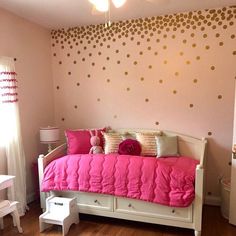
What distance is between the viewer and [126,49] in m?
3.44

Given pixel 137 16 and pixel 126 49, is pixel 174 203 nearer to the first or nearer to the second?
pixel 126 49

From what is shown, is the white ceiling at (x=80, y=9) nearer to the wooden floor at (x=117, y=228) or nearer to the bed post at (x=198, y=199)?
the bed post at (x=198, y=199)

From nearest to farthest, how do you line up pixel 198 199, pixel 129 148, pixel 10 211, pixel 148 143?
pixel 198 199
pixel 10 211
pixel 129 148
pixel 148 143

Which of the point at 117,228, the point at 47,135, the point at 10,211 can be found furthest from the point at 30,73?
the point at 117,228

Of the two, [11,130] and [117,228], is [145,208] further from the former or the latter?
[11,130]

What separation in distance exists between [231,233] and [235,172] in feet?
2.02

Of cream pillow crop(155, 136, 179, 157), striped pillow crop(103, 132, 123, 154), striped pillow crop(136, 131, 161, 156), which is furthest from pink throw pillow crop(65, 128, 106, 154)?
cream pillow crop(155, 136, 179, 157)

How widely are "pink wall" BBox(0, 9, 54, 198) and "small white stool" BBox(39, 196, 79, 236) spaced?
0.77m

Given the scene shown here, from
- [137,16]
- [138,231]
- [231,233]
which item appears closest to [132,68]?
[137,16]

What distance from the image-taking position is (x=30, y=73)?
3.37 meters

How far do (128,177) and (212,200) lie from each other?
1381 mm

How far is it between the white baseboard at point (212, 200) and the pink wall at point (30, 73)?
2.35 metres

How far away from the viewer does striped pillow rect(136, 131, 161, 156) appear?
312cm

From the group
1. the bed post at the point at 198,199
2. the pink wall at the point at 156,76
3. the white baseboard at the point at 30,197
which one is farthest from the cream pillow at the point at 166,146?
the white baseboard at the point at 30,197
